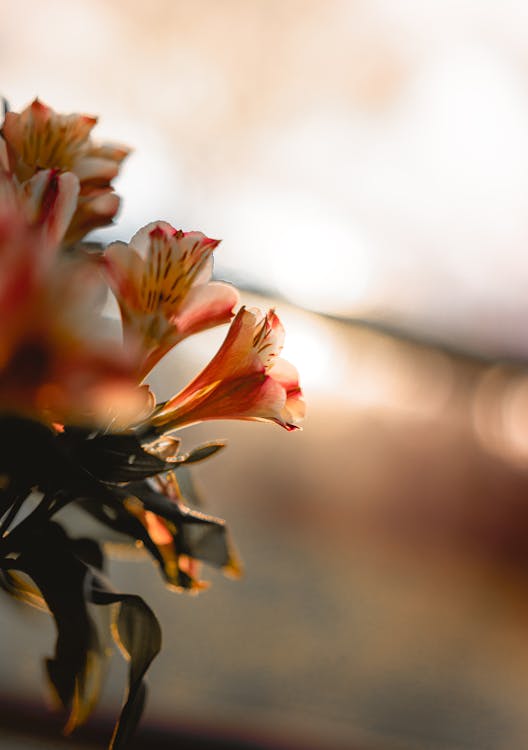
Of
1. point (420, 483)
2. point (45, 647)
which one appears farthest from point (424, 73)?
point (420, 483)

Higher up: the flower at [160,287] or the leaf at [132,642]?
the flower at [160,287]

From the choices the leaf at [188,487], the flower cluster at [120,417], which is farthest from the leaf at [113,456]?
the leaf at [188,487]

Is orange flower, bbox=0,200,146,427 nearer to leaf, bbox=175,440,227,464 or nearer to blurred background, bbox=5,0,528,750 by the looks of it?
leaf, bbox=175,440,227,464

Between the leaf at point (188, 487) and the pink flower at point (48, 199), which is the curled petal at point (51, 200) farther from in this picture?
the leaf at point (188, 487)

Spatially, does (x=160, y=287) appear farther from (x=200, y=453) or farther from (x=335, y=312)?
(x=335, y=312)

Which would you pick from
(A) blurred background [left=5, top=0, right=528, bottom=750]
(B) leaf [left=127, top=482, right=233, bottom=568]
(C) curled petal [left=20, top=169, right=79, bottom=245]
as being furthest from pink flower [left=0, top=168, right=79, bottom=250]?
(A) blurred background [left=5, top=0, right=528, bottom=750]
